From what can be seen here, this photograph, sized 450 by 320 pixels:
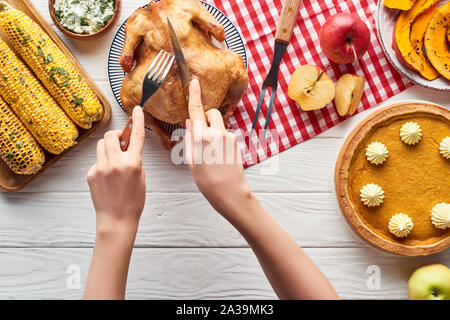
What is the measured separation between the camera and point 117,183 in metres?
1.22

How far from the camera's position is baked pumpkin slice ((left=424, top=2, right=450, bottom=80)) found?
159 centimetres

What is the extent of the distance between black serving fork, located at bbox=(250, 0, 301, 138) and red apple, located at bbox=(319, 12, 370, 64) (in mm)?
138

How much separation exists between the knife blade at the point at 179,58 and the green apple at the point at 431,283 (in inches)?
47.4

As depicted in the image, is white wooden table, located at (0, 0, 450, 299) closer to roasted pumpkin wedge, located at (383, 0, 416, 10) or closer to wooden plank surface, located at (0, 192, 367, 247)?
wooden plank surface, located at (0, 192, 367, 247)

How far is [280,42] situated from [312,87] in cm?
23

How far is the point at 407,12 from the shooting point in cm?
162

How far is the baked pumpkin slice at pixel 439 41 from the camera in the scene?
159 cm

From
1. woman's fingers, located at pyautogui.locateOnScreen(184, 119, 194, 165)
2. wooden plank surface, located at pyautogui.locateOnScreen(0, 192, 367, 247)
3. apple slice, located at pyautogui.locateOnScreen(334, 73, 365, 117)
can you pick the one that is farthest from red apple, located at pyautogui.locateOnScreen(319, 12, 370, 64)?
woman's fingers, located at pyautogui.locateOnScreen(184, 119, 194, 165)

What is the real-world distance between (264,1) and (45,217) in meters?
1.30

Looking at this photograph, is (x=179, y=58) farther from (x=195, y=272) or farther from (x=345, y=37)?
(x=195, y=272)

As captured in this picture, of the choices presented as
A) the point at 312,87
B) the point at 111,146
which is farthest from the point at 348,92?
the point at 111,146

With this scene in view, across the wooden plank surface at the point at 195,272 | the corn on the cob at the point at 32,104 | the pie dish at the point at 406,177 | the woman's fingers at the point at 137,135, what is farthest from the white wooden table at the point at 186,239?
the woman's fingers at the point at 137,135
